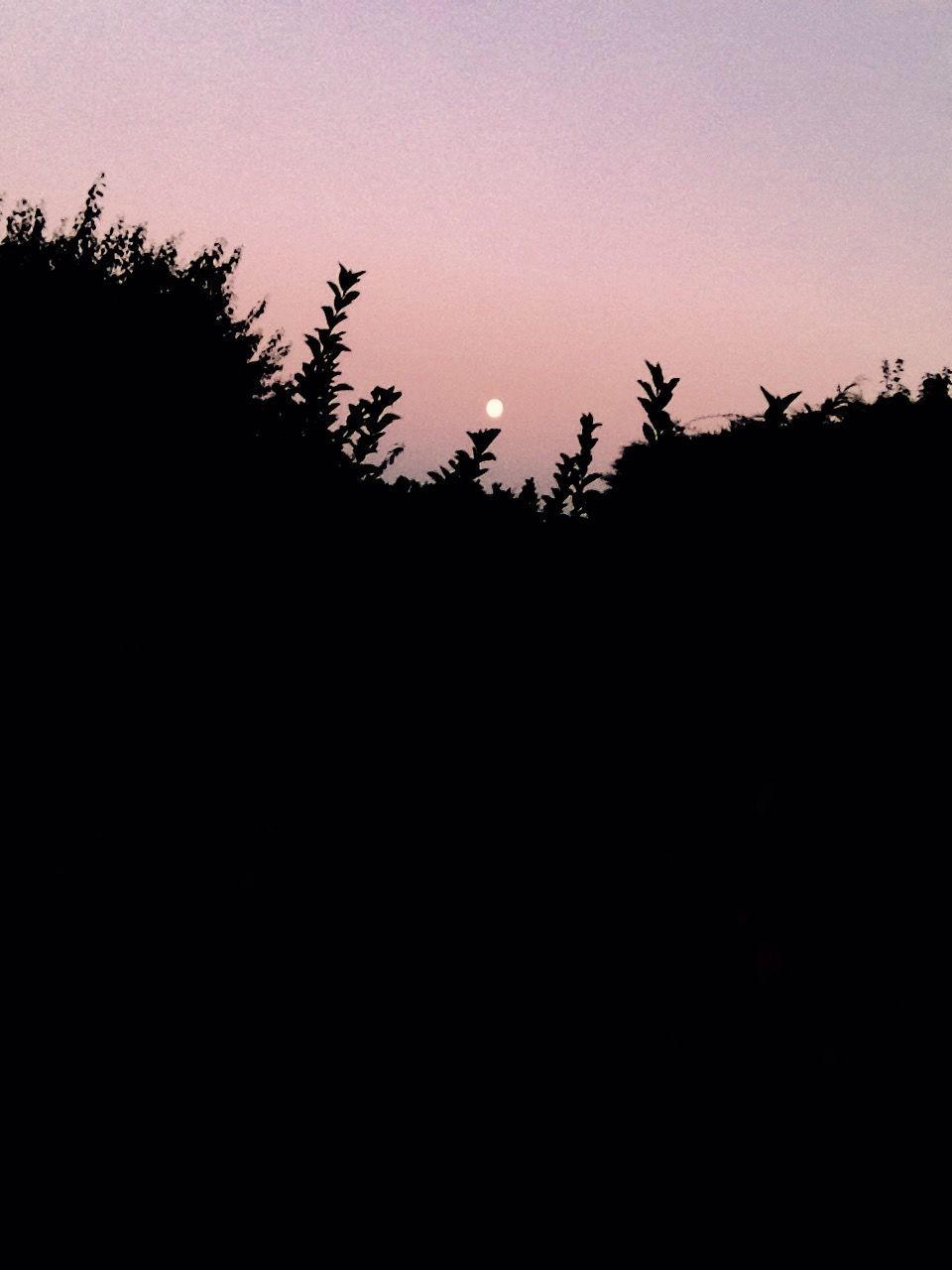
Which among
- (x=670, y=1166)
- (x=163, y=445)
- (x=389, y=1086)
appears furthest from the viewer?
(x=163, y=445)

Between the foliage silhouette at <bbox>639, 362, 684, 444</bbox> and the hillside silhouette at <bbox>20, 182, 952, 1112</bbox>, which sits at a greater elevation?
the foliage silhouette at <bbox>639, 362, 684, 444</bbox>

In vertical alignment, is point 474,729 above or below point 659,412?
below

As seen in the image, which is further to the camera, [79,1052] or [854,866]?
[79,1052]

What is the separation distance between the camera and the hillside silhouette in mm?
4254

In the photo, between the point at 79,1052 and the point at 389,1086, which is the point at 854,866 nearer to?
the point at 389,1086

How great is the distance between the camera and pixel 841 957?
13.4 ft

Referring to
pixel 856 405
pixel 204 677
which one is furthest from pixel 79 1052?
pixel 856 405

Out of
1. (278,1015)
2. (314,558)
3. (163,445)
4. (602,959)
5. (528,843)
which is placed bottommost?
(278,1015)

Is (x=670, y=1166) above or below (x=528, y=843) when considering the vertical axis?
below

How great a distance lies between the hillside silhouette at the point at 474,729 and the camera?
4.25 m

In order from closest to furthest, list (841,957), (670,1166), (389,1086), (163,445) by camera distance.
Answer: (841,957)
(670,1166)
(389,1086)
(163,445)

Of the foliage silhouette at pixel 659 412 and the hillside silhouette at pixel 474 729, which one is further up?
the foliage silhouette at pixel 659 412

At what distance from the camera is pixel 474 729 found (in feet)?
15.7

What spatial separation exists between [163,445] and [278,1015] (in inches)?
115
